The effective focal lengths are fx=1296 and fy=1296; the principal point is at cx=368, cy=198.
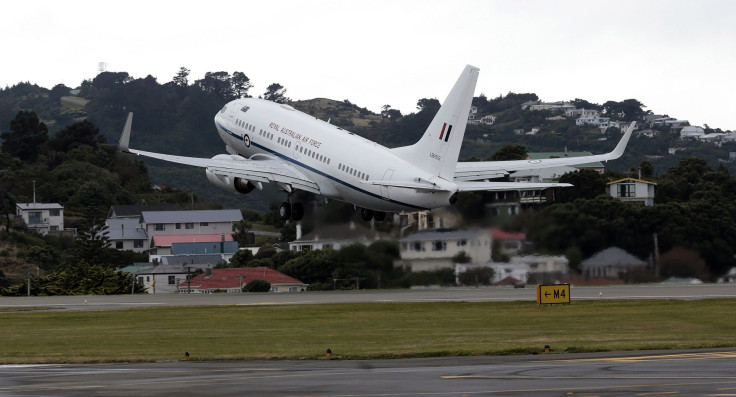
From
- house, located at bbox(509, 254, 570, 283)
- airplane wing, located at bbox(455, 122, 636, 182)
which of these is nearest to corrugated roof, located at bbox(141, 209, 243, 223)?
airplane wing, located at bbox(455, 122, 636, 182)

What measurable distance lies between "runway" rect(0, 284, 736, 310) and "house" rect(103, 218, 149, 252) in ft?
321

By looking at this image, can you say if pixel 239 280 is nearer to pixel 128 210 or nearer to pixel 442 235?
pixel 442 235

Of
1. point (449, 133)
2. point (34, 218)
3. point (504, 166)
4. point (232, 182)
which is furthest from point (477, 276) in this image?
point (34, 218)

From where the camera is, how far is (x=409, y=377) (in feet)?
110

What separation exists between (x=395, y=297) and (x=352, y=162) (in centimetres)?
1190

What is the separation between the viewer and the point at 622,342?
45562 millimetres

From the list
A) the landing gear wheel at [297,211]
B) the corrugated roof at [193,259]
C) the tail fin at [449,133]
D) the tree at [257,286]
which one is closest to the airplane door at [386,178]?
the tail fin at [449,133]

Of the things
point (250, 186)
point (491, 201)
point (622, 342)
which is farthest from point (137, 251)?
point (622, 342)

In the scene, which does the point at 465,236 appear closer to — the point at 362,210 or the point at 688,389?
the point at 362,210

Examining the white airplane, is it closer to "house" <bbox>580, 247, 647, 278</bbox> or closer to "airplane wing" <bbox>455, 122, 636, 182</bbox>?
"airplane wing" <bbox>455, 122, 636, 182</bbox>

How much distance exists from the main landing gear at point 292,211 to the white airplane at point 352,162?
0.19 ft

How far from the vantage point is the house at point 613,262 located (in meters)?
64.5

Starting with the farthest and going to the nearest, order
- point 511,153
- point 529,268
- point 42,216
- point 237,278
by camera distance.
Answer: point 42,216
point 511,153
point 237,278
point 529,268

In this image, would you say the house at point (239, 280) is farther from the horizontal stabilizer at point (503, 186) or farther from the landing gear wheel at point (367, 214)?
the horizontal stabilizer at point (503, 186)
